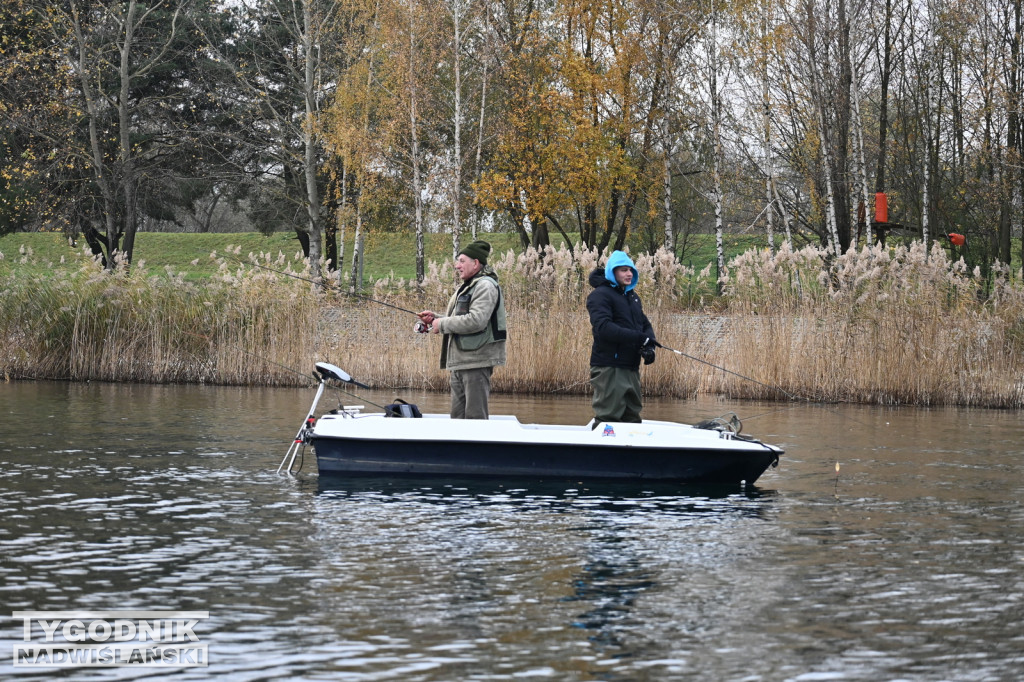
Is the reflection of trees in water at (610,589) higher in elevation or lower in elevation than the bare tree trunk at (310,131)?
lower

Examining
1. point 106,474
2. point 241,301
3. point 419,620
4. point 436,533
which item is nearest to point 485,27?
point 241,301

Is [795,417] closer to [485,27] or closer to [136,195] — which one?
[485,27]

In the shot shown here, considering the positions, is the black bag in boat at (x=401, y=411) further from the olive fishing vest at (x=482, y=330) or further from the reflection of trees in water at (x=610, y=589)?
the reflection of trees in water at (x=610, y=589)

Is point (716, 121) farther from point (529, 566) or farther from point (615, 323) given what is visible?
point (529, 566)

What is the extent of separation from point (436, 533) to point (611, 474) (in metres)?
2.45

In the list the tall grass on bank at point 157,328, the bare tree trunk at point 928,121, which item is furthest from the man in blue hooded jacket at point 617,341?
the bare tree trunk at point 928,121

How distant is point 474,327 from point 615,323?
1030 mm

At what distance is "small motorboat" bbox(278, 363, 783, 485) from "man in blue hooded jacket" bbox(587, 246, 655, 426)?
0.20 metres

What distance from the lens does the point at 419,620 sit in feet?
18.7

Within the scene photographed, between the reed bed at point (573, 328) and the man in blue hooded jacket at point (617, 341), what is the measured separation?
5.44 metres

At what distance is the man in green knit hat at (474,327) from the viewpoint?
970 centimetres

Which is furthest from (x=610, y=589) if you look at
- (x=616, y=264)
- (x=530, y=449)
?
(x=616, y=264)

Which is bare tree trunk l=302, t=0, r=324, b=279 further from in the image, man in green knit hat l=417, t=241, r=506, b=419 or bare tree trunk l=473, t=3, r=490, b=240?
man in green knit hat l=417, t=241, r=506, b=419

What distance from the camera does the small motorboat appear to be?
9.71 metres
